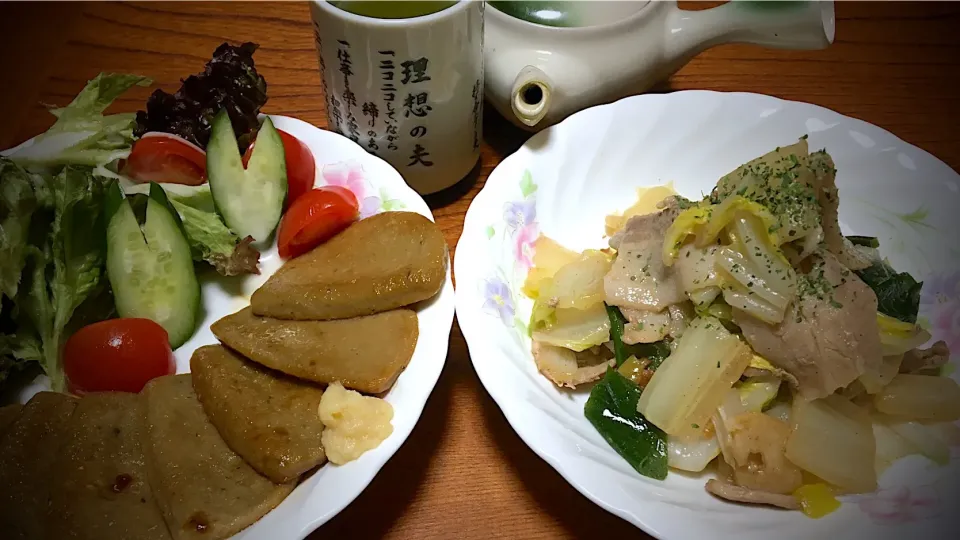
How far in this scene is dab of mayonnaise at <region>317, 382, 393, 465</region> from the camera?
1.28 m

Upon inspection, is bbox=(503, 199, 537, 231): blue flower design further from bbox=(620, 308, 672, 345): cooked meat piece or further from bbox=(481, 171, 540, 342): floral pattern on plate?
bbox=(620, 308, 672, 345): cooked meat piece

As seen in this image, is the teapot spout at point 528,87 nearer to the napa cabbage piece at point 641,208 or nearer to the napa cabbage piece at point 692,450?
the napa cabbage piece at point 641,208

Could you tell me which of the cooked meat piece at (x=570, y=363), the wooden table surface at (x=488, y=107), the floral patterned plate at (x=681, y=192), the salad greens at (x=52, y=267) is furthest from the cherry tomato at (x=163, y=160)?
the cooked meat piece at (x=570, y=363)

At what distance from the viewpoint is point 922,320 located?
1701mm

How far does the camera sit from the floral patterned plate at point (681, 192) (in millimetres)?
1272

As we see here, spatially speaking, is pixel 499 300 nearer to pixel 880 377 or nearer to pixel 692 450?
pixel 692 450

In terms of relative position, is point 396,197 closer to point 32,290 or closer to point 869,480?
point 32,290

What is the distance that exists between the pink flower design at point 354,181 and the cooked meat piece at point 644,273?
2.12ft

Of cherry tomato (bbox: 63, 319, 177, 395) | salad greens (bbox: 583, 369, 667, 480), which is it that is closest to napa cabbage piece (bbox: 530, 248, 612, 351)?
salad greens (bbox: 583, 369, 667, 480)

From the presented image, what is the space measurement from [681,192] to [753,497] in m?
0.97

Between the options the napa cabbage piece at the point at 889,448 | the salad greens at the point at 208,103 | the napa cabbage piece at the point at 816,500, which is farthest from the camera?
the salad greens at the point at 208,103

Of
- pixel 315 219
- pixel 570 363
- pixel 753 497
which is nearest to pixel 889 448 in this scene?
pixel 753 497

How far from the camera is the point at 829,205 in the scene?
1.57 metres

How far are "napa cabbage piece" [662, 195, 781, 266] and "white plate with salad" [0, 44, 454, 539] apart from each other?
52cm
